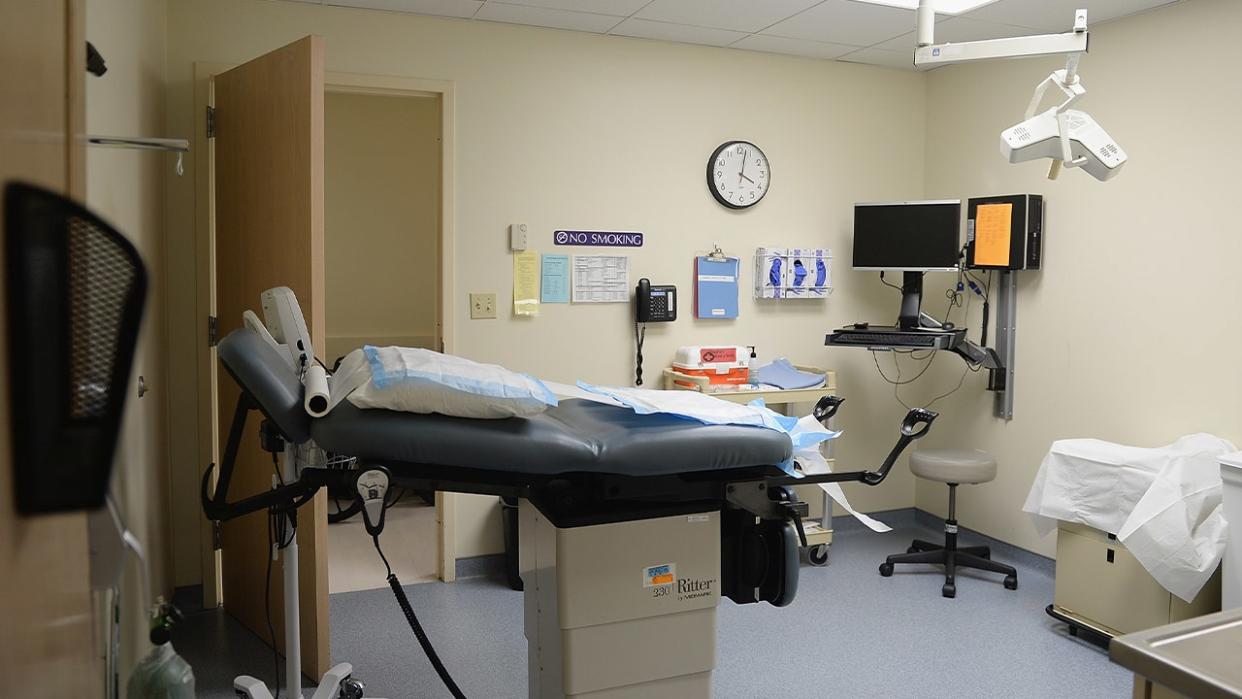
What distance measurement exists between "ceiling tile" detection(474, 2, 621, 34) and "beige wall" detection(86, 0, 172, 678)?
4.15 ft

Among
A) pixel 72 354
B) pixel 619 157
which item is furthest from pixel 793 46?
pixel 72 354

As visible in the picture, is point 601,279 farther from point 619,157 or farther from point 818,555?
point 818,555

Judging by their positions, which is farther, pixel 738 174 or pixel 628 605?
pixel 738 174

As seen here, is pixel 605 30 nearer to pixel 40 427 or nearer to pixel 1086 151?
pixel 1086 151

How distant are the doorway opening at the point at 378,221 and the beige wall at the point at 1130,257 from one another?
133 inches

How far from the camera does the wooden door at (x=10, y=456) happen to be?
43cm

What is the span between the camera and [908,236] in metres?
4.28

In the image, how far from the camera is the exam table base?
185 cm

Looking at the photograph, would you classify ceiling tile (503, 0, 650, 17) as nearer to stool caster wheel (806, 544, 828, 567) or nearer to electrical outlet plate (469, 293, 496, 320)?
electrical outlet plate (469, 293, 496, 320)

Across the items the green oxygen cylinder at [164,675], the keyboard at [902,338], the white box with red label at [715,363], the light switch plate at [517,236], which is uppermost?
the light switch plate at [517,236]

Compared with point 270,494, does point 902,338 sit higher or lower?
higher

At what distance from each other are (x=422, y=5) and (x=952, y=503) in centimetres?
318

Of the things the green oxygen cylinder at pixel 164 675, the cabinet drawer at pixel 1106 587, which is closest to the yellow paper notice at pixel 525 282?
the cabinet drawer at pixel 1106 587

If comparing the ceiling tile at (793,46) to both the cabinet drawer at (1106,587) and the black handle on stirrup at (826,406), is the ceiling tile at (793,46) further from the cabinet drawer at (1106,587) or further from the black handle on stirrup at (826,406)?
the black handle on stirrup at (826,406)
